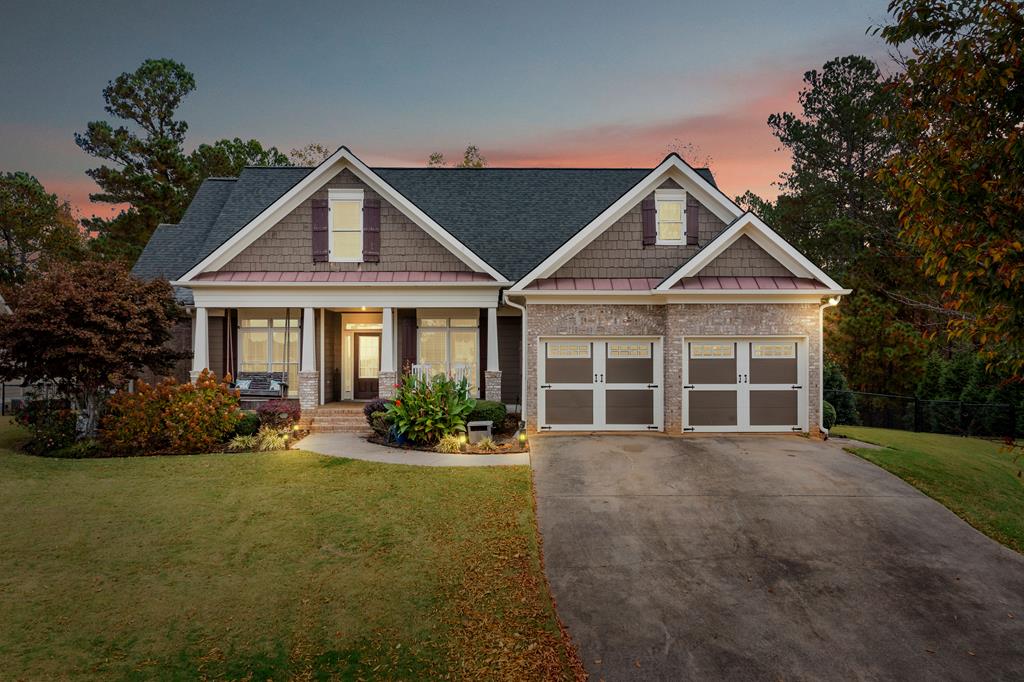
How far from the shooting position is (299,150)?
35125mm

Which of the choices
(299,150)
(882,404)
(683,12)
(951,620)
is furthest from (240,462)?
(299,150)

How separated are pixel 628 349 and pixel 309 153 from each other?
3113 cm

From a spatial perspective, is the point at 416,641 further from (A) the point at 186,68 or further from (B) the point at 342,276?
(A) the point at 186,68

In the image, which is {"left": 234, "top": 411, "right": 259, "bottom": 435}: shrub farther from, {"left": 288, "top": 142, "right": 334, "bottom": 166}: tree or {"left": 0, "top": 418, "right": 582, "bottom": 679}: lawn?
{"left": 288, "top": 142, "right": 334, "bottom": 166}: tree

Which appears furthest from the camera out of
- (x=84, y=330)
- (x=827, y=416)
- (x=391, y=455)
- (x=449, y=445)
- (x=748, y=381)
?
(x=827, y=416)

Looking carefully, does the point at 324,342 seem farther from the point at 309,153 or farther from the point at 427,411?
the point at 309,153

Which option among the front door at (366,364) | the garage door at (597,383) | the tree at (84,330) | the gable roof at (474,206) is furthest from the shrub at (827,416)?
the tree at (84,330)

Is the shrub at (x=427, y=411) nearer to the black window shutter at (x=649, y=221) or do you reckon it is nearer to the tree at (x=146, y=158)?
the black window shutter at (x=649, y=221)

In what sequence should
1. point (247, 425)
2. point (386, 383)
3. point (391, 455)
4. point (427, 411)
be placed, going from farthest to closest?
1. point (386, 383)
2. point (247, 425)
3. point (427, 411)
4. point (391, 455)

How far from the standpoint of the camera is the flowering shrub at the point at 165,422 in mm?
11453

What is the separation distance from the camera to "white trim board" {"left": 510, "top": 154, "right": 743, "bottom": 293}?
41.4 feet

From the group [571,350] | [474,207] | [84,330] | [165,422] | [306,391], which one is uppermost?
[474,207]

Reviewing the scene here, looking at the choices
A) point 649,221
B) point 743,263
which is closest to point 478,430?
point 649,221

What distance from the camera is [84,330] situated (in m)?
11.0
